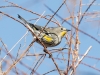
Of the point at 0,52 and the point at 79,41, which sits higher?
the point at 79,41

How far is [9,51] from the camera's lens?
2.25 meters

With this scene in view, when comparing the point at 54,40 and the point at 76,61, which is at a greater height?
the point at 54,40

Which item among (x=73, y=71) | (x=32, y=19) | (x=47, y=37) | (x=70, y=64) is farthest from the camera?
(x=47, y=37)

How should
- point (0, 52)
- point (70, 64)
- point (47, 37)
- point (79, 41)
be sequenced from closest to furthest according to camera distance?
point (70, 64) → point (79, 41) → point (0, 52) → point (47, 37)

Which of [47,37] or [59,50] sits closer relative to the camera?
[59,50]

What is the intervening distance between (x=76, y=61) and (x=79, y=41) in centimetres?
22

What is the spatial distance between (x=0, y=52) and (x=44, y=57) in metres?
0.47

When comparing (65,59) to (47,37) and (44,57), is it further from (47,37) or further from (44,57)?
(47,37)

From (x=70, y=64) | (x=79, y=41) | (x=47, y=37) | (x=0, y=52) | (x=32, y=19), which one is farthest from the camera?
(x=47, y=37)

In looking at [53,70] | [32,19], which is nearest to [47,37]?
[32,19]

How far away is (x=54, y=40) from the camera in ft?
15.6

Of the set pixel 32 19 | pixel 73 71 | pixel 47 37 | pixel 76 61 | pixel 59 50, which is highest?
Result: pixel 47 37

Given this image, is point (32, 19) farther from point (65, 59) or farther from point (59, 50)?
point (65, 59)

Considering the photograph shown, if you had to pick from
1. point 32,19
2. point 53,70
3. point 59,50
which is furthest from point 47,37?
point 53,70
